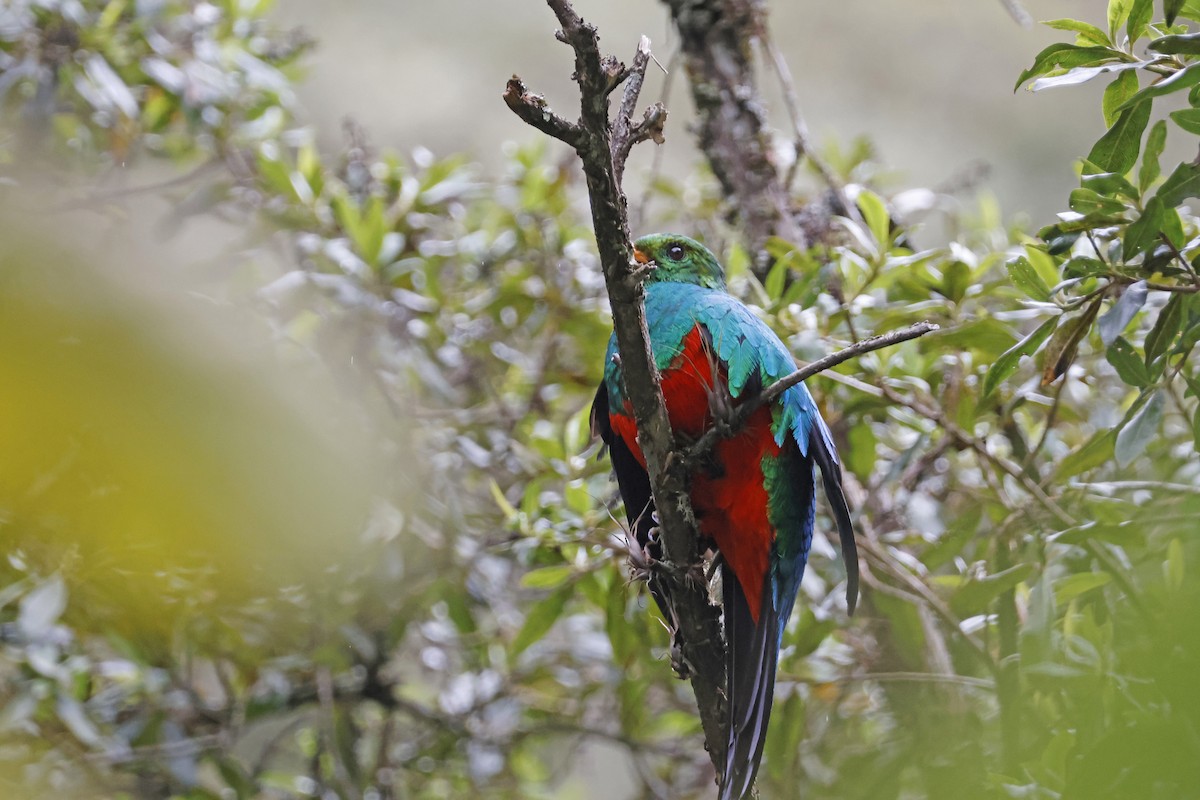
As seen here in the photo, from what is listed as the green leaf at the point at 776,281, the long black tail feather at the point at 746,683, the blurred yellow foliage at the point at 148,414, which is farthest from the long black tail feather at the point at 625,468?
the blurred yellow foliage at the point at 148,414

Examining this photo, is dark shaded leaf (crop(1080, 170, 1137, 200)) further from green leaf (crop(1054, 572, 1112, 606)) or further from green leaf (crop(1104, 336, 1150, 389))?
green leaf (crop(1054, 572, 1112, 606))

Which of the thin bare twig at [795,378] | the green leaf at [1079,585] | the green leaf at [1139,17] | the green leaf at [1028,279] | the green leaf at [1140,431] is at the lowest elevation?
the green leaf at [1079,585]

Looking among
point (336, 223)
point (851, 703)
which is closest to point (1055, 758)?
point (851, 703)

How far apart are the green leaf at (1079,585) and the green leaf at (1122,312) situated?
0.64 m

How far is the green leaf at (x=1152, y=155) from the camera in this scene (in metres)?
1.92

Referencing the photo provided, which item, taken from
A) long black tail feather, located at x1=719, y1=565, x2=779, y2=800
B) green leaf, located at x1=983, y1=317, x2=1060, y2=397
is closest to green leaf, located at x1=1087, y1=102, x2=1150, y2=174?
green leaf, located at x1=983, y1=317, x2=1060, y2=397

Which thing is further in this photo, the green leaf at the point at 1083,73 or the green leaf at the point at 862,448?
the green leaf at the point at 862,448

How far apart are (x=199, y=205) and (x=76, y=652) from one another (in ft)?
5.48

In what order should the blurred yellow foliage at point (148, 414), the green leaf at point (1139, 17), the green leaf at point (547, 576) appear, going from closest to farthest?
1. the blurred yellow foliage at point (148, 414)
2. the green leaf at point (1139, 17)
3. the green leaf at point (547, 576)

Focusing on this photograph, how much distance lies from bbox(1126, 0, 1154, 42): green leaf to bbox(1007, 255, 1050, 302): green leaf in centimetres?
47

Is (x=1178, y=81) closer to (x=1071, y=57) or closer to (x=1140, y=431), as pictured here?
(x=1071, y=57)

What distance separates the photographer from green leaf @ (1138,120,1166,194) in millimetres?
1923

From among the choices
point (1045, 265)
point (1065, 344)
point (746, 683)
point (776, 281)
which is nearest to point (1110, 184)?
point (1065, 344)

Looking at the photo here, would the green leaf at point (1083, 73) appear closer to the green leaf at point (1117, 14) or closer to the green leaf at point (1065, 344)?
the green leaf at point (1117, 14)
